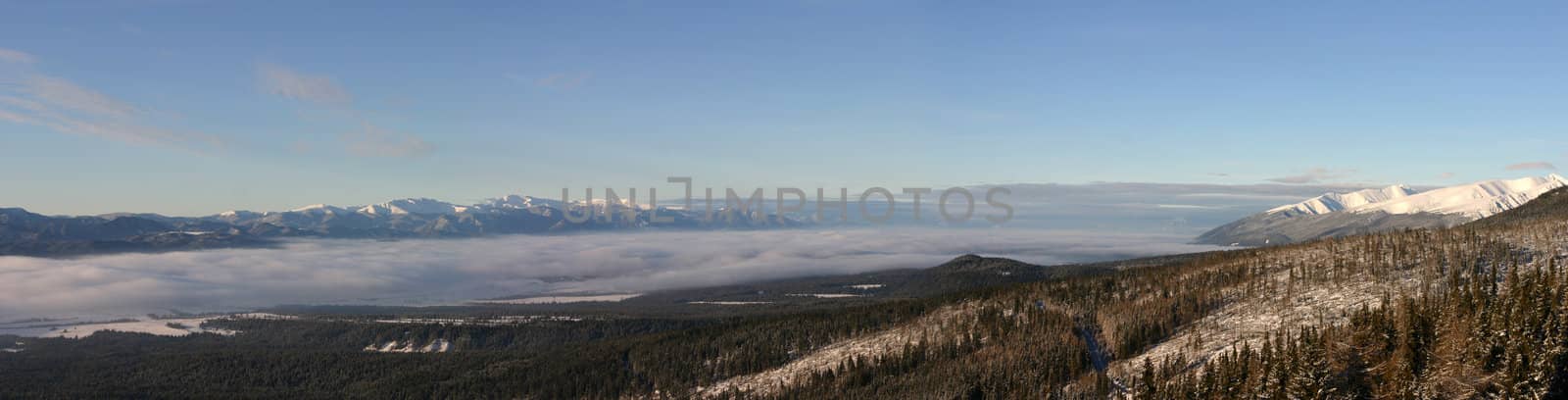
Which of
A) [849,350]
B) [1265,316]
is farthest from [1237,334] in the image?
[849,350]

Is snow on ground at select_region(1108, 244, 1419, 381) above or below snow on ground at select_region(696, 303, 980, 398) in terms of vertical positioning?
above

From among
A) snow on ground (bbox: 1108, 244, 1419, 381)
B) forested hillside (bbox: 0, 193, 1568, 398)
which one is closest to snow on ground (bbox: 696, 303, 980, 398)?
forested hillside (bbox: 0, 193, 1568, 398)

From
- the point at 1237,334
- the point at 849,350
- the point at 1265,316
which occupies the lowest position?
the point at 849,350

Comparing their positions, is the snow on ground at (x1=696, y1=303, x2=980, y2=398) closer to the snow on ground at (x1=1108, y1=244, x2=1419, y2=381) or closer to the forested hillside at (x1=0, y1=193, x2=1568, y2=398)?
the forested hillside at (x1=0, y1=193, x2=1568, y2=398)

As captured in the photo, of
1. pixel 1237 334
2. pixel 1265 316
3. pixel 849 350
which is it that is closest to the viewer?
pixel 1237 334

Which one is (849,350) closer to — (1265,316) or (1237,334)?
(1237,334)

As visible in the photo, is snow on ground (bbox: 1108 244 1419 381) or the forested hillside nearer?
the forested hillside

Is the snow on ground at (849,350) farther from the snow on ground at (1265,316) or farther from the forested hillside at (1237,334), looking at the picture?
the snow on ground at (1265,316)

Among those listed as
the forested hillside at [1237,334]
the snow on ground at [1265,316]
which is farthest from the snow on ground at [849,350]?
the snow on ground at [1265,316]

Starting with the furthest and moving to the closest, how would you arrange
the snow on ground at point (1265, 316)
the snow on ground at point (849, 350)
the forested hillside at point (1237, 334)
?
the snow on ground at point (849, 350), the snow on ground at point (1265, 316), the forested hillside at point (1237, 334)

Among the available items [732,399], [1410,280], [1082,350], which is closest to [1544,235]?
[1410,280]

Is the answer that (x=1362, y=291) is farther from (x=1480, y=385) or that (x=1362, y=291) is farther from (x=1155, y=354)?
(x=1480, y=385)
